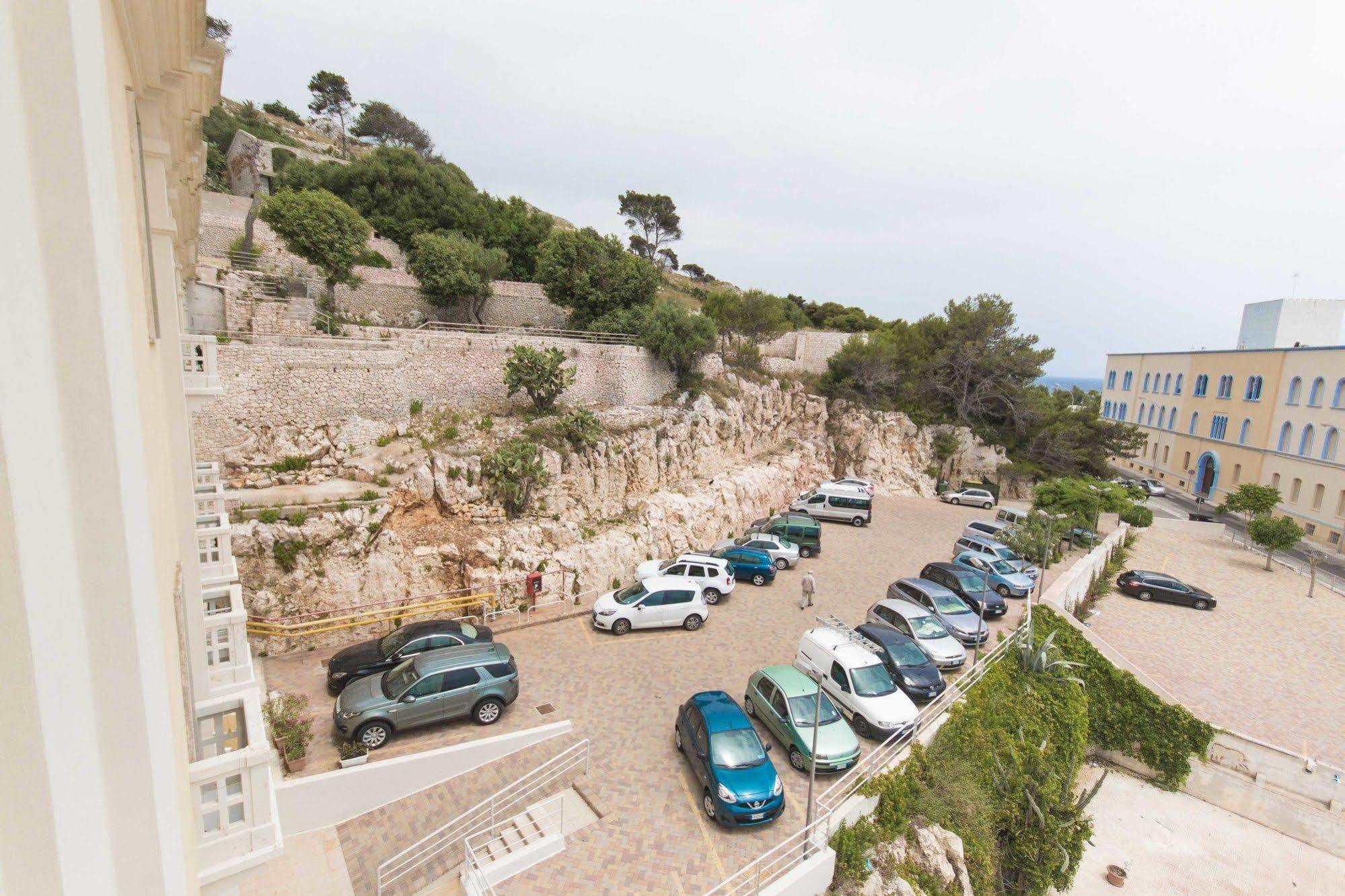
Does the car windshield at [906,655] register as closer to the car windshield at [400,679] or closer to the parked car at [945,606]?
→ the parked car at [945,606]

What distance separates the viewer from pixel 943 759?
41.0 feet

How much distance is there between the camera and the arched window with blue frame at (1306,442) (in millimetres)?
34875

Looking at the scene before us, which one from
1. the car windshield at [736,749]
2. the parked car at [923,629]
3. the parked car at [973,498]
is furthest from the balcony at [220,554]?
the parked car at [973,498]

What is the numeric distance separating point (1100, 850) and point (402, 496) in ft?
73.2

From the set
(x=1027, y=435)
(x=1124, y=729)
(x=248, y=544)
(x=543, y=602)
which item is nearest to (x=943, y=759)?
(x=1124, y=729)

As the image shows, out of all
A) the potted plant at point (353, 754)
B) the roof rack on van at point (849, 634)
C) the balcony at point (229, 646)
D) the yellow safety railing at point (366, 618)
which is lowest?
the potted plant at point (353, 754)

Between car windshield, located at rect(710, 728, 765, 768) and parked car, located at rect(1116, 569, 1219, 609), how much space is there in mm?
21629

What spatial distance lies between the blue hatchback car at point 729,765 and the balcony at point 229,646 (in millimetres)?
7327

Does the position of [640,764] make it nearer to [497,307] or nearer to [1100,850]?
[1100,850]

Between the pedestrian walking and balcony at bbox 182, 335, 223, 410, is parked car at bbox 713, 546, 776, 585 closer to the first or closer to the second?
the pedestrian walking

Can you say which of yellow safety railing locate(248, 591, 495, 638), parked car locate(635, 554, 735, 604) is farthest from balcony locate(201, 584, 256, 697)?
parked car locate(635, 554, 735, 604)

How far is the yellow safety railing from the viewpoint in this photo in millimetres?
14828

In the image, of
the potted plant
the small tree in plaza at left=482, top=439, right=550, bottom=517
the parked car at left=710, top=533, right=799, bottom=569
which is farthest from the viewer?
the parked car at left=710, top=533, right=799, bottom=569

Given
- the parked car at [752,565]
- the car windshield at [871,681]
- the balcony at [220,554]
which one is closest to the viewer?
the balcony at [220,554]
